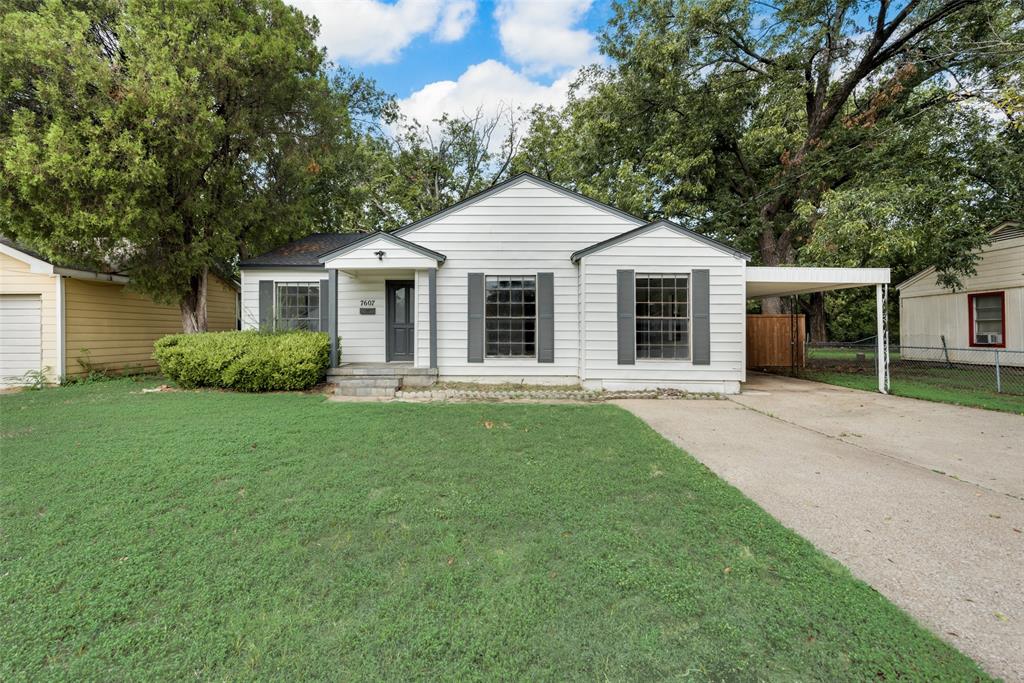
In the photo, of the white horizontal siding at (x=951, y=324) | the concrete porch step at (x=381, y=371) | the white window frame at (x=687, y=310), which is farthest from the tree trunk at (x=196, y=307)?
the white horizontal siding at (x=951, y=324)

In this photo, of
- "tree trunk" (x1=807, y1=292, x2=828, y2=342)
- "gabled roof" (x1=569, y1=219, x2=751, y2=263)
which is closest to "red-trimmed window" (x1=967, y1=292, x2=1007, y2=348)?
"gabled roof" (x1=569, y1=219, x2=751, y2=263)

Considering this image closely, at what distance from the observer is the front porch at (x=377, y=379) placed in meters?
7.93

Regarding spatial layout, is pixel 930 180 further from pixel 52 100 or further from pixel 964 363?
pixel 52 100

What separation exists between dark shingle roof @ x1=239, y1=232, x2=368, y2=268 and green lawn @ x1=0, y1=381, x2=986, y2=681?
610 centimetres

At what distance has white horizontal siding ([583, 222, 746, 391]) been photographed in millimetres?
8031

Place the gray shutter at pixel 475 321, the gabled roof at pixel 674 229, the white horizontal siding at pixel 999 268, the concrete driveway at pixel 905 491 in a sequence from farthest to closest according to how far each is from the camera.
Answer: the white horizontal siding at pixel 999 268 < the gray shutter at pixel 475 321 < the gabled roof at pixel 674 229 < the concrete driveway at pixel 905 491

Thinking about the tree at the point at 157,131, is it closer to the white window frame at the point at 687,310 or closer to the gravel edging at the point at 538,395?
the gravel edging at the point at 538,395

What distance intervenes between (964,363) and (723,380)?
10408 mm

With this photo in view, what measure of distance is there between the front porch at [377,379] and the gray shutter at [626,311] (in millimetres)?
3908

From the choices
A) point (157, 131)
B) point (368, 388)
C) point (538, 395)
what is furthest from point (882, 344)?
point (157, 131)

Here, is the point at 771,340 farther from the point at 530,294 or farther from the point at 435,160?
the point at 435,160

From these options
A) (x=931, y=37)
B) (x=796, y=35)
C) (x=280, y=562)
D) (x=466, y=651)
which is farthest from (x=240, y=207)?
(x=931, y=37)

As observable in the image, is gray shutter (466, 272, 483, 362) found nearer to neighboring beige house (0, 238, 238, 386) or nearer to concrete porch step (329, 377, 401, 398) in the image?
concrete porch step (329, 377, 401, 398)

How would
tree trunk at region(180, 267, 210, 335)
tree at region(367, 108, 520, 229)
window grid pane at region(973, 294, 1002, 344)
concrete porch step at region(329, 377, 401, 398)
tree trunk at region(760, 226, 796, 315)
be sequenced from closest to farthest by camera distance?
1. concrete porch step at region(329, 377, 401, 398)
2. tree trunk at region(180, 267, 210, 335)
3. window grid pane at region(973, 294, 1002, 344)
4. tree trunk at region(760, 226, 796, 315)
5. tree at region(367, 108, 520, 229)
